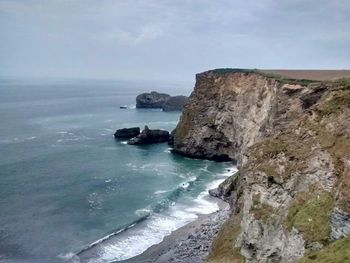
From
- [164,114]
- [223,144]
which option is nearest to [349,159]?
[223,144]

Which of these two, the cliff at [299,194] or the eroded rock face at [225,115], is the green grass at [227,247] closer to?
the cliff at [299,194]

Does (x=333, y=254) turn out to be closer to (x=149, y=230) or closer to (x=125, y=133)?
(x=149, y=230)

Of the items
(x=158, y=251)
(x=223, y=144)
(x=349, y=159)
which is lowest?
(x=158, y=251)

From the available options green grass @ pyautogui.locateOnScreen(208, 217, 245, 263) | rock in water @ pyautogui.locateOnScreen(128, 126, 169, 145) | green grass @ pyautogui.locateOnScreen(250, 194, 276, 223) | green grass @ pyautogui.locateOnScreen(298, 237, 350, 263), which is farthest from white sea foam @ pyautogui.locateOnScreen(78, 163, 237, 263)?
rock in water @ pyautogui.locateOnScreen(128, 126, 169, 145)

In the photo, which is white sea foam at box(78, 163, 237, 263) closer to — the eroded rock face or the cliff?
the cliff

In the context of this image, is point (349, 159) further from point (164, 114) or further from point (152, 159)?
point (164, 114)

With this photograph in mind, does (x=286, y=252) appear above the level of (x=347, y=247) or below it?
below

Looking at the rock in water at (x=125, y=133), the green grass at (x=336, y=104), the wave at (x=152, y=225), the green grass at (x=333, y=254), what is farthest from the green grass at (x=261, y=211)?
the rock in water at (x=125, y=133)

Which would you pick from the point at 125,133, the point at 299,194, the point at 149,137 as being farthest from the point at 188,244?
the point at 125,133
